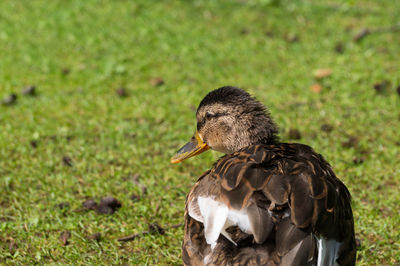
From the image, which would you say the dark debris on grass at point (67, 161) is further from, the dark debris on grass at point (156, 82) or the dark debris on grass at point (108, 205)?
the dark debris on grass at point (156, 82)

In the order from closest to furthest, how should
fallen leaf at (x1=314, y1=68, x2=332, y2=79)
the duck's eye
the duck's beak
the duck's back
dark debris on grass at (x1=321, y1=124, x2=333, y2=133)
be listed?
the duck's back → the duck's eye → the duck's beak → dark debris on grass at (x1=321, y1=124, x2=333, y2=133) → fallen leaf at (x1=314, y1=68, x2=332, y2=79)

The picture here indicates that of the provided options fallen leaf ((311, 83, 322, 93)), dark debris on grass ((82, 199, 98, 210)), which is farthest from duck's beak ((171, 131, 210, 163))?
fallen leaf ((311, 83, 322, 93))

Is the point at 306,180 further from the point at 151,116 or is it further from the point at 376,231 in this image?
the point at 151,116

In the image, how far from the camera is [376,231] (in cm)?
390

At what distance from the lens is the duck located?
8.27ft

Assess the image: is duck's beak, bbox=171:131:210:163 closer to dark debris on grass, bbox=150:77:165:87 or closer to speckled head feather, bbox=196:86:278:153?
speckled head feather, bbox=196:86:278:153

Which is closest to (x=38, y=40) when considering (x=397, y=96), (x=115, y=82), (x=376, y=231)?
(x=115, y=82)

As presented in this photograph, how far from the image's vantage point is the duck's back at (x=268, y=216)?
99.1 inches

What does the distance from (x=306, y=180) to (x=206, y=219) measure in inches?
21.9

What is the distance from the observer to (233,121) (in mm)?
3611

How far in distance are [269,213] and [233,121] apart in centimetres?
115

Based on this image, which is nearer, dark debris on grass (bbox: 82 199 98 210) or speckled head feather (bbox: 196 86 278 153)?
speckled head feather (bbox: 196 86 278 153)

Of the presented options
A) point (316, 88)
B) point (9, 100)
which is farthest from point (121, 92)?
point (316, 88)

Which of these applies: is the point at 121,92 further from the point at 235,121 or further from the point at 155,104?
the point at 235,121
